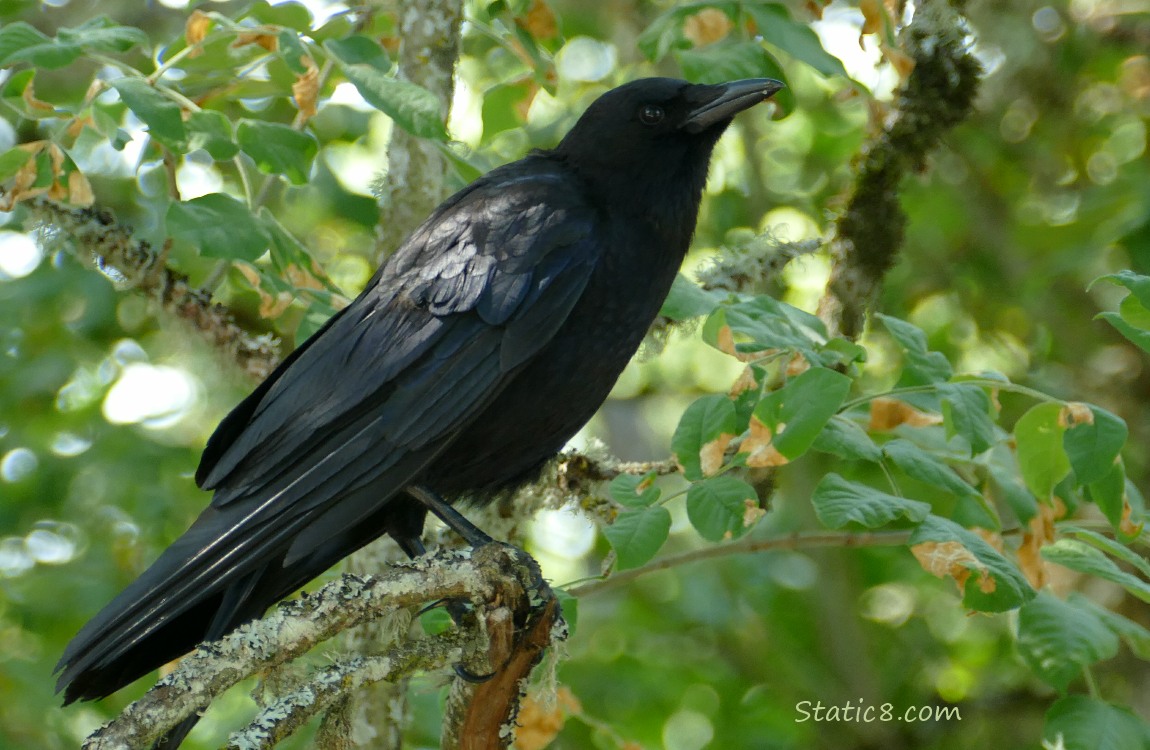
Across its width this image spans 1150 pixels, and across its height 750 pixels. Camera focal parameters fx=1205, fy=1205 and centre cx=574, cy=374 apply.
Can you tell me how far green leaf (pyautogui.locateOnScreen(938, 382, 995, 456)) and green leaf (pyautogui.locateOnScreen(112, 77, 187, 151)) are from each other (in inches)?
72.4

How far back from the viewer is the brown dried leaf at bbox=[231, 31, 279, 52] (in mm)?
3114

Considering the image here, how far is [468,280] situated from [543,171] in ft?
1.62

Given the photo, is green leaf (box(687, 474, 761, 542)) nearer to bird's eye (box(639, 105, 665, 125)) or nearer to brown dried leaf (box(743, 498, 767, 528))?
brown dried leaf (box(743, 498, 767, 528))

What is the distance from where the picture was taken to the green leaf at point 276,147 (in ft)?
9.96

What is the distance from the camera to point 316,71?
3186 mm

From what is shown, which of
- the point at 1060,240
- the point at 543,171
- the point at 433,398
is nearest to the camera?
the point at 433,398

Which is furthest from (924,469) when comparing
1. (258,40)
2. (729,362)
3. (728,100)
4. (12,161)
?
(729,362)

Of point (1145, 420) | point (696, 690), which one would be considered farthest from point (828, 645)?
point (1145, 420)

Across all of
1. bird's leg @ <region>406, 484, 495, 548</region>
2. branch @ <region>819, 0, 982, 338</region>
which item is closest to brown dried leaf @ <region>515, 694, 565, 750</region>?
bird's leg @ <region>406, 484, 495, 548</region>

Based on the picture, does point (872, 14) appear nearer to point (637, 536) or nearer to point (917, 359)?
point (917, 359)

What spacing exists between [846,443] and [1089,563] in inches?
23.2

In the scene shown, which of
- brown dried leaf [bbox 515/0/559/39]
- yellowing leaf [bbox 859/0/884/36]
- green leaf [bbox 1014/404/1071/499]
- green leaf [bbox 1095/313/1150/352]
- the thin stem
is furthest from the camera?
brown dried leaf [bbox 515/0/559/39]

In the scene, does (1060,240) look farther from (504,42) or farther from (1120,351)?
(504,42)

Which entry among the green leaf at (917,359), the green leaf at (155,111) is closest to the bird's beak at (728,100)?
the green leaf at (917,359)
